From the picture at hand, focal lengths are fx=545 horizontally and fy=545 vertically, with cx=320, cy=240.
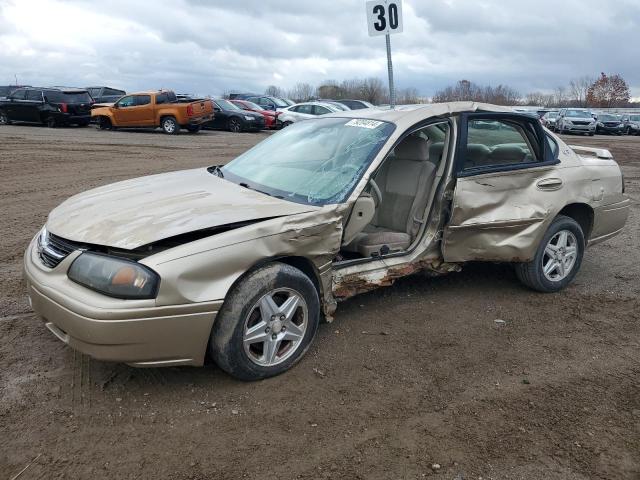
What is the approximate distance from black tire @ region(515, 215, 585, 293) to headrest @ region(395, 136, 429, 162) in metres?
1.25

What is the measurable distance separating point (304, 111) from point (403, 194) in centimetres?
1880

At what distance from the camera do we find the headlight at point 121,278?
275 centimetres

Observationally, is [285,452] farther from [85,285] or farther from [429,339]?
[429,339]

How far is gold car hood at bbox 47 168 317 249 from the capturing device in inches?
117

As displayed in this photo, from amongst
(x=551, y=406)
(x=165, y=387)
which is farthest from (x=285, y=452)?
(x=551, y=406)

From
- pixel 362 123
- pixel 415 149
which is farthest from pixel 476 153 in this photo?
pixel 362 123

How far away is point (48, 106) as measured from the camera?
68.7 feet

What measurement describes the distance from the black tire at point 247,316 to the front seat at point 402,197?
0.93 metres

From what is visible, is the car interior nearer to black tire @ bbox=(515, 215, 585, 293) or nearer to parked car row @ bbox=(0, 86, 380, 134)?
black tire @ bbox=(515, 215, 585, 293)

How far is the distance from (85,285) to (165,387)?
762mm

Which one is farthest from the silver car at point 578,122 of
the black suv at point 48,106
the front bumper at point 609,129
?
the black suv at point 48,106

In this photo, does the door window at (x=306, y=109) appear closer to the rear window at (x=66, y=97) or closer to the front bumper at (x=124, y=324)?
the rear window at (x=66, y=97)

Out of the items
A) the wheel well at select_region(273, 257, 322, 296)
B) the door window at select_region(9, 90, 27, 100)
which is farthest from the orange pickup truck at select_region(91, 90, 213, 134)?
the wheel well at select_region(273, 257, 322, 296)

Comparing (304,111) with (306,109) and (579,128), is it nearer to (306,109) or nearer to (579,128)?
(306,109)
